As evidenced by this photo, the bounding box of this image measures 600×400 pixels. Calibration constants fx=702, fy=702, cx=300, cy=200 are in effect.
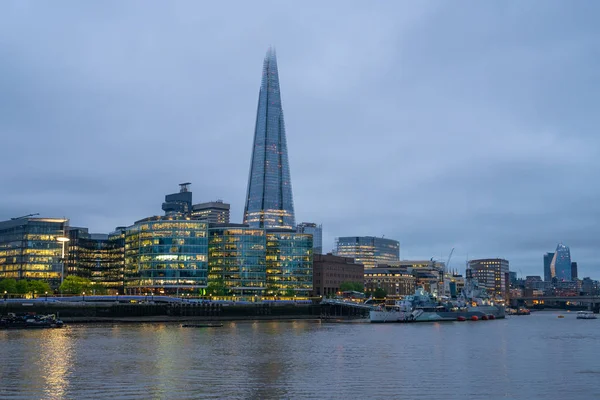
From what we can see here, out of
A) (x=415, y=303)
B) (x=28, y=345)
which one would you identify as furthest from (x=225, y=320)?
(x=28, y=345)

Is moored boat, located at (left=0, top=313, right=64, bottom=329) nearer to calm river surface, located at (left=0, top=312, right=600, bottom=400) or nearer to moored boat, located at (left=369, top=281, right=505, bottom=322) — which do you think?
calm river surface, located at (left=0, top=312, right=600, bottom=400)

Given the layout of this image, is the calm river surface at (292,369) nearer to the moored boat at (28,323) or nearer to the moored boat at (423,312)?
the moored boat at (28,323)

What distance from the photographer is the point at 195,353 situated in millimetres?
80250

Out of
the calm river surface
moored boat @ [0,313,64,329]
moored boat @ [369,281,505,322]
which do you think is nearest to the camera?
the calm river surface

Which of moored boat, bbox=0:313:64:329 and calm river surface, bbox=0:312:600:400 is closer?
calm river surface, bbox=0:312:600:400

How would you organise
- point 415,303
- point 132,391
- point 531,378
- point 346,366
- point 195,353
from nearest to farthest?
point 132,391 → point 531,378 → point 346,366 → point 195,353 → point 415,303

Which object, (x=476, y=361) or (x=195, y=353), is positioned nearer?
(x=476, y=361)

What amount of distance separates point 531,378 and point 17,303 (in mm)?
134363

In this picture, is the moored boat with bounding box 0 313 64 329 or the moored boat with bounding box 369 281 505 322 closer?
the moored boat with bounding box 0 313 64 329

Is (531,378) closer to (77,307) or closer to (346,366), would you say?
(346,366)

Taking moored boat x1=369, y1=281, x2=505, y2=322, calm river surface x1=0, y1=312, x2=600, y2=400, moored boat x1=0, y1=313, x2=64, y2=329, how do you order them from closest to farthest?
calm river surface x1=0, y1=312, x2=600, y2=400 < moored boat x1=0, y1=313, x2=64, y2=329 < moored boat x1=369, y1=281, x2=505, y2=322

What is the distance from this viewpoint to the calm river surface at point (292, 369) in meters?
51.0

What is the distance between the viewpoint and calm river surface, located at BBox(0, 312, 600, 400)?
50969mm

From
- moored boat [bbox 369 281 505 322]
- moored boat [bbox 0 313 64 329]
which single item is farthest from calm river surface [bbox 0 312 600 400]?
moored boat [bbox 369 281 505 322]
